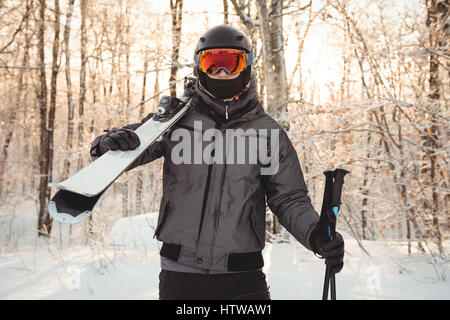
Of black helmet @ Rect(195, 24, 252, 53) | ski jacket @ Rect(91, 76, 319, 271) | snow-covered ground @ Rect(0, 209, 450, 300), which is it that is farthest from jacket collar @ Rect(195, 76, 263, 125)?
snow-covered ground @ Rect(0, 209, 450, 300)

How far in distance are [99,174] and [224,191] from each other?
0.57 metres

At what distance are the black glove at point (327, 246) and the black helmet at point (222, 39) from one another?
1.10 m

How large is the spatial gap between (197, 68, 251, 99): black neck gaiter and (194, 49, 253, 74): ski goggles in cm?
4

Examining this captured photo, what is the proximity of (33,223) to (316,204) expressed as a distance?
1630 centimetres

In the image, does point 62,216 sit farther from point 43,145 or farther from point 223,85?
point 43,145

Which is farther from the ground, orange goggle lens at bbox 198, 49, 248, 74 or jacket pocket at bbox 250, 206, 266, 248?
orange goggle lens at bbox 198, 49, 248, 74

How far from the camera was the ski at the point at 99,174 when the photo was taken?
131cm

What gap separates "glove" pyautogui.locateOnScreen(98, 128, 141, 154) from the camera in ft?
5.14

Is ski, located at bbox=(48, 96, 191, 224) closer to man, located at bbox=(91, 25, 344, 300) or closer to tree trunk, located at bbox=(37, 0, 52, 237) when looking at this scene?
man, located at bbox=(91, 25, 344, 300)

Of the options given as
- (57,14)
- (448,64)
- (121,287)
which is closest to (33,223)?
(57,14)

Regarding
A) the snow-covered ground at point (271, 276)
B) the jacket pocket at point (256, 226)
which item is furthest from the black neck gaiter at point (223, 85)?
the snow-covered ground at point (271, 276)

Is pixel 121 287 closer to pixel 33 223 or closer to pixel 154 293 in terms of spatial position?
pixel 154 293

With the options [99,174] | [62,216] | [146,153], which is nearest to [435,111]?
[146,153]

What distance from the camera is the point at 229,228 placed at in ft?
5.21
